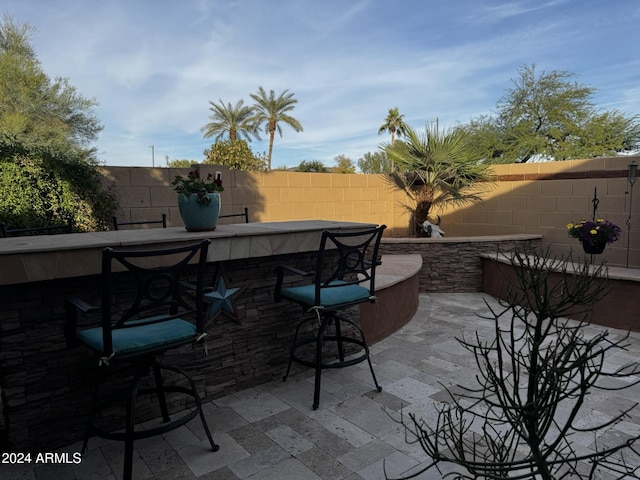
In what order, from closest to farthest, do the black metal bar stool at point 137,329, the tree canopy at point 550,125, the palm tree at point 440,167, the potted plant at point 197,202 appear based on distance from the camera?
the black metal bar stool at point 137,329 < the potted plant at point 197,202 < the palm tree at point 440,167 < the tree canopy at point 550,125

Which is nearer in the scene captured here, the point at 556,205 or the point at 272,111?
the point at 556,205

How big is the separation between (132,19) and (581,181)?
6.94 metres

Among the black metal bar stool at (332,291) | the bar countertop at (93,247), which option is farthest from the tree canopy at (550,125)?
the bar countertop at (93,247)

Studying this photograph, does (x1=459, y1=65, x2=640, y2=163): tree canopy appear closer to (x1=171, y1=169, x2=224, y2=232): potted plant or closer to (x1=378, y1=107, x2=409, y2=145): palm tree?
(x1=378, y1=107, x2=409, y2=145): palm tree

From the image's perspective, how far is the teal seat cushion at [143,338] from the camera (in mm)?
1545

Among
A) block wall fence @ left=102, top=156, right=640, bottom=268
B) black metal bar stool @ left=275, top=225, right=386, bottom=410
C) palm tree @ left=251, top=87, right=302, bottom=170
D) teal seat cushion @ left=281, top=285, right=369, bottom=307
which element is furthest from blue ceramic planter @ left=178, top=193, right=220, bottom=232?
palm tree @ left=251, top=87, right=302, bottom=170

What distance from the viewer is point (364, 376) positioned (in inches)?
104

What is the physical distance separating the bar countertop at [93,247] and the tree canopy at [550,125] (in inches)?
452

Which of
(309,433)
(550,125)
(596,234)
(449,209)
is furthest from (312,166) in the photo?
(309,433)

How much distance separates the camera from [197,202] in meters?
2.16

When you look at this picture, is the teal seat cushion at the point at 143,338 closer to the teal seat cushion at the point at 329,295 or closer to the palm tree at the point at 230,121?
the teal seat cushion at the point at 329,295

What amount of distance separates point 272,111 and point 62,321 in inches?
648

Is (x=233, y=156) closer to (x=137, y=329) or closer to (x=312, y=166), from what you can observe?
(x=312, y=166)

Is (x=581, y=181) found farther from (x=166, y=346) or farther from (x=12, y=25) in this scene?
(x=12, y=25)
